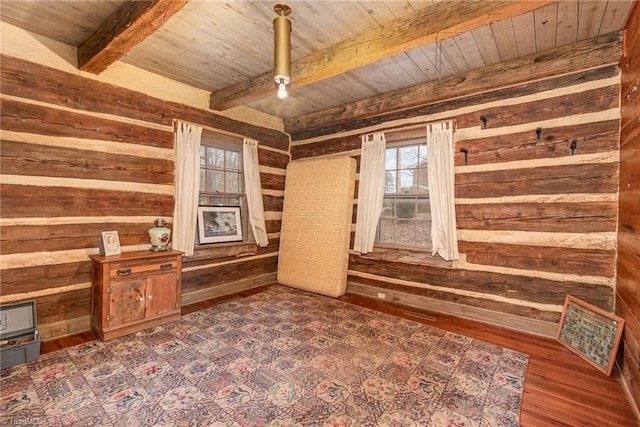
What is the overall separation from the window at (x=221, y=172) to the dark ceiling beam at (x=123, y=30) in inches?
58.1

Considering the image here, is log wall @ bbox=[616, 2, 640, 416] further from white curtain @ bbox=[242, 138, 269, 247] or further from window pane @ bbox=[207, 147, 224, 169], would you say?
window pane @ bbox=[207, 147, 224, 169]

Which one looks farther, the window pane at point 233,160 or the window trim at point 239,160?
the window pane at point 233,160

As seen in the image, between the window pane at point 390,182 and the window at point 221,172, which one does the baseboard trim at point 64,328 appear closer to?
the window at point 221,172

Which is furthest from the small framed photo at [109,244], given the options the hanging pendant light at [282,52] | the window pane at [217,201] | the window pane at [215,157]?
the hanging pendant light at [282,52]

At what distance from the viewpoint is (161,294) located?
3320 mm

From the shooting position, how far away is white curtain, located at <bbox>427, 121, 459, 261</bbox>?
3.66 m

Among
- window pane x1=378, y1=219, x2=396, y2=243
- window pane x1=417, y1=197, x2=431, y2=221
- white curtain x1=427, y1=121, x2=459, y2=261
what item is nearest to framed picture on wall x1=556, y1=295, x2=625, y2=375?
white curtain x1=427, y1=121, x2=459, y2=261

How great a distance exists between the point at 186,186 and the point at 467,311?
3.87 m

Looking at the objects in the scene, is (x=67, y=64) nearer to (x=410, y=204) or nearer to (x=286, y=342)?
(x=286, y=342)

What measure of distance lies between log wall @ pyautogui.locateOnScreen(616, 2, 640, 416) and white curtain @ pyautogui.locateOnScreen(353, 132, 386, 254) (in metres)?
2.43

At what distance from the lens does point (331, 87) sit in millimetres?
3936

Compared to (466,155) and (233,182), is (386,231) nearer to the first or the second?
(466,155)

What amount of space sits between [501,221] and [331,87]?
105 inches

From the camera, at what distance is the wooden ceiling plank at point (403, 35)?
80.7 inches
